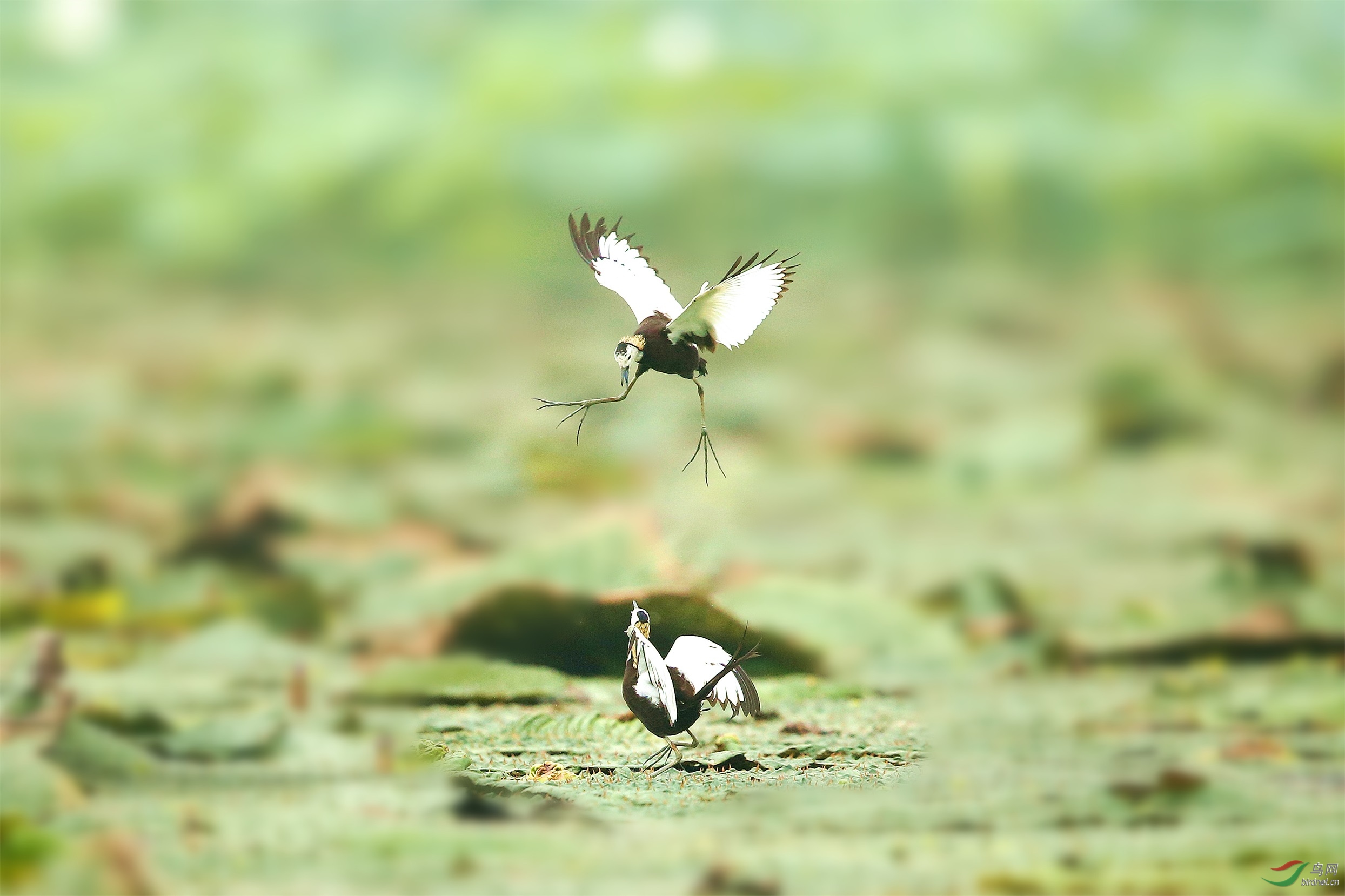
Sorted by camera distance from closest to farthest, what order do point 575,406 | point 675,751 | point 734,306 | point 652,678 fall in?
point 734,306
point 652,678
point 675,751
point 575,406

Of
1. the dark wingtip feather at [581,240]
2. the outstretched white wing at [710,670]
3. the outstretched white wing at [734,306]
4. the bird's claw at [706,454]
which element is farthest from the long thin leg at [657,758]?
the dark wingtip feather at [581,240]

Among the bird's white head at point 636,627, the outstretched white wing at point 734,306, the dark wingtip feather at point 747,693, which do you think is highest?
the outstretched white wing at point 734,306

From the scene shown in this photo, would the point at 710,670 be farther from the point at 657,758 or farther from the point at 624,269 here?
the point at 624,269

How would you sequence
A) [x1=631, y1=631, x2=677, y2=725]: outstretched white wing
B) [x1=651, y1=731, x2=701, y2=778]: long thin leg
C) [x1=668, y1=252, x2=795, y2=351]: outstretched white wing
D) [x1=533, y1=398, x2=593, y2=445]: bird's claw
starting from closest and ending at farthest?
[x1=668, y1=252, x2=795, y2=351]: outstretched white wing < [x1=631, y1=631, x2=677, y2=725]: outstretched white wing < [x1=651, y1=731, x2=701, y2=778]: long thin leg < [x1=533, y1=398, x2=593, y2=445]: bird's claw

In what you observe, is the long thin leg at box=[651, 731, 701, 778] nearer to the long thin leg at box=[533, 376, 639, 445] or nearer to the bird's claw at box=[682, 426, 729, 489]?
the bird's claw at box=[682, 426, 729, 489]

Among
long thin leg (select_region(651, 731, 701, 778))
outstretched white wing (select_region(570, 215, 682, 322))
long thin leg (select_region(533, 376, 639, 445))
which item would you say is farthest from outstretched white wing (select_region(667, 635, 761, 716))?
outstretched white wing (select_region(570, 215, 682, 322))

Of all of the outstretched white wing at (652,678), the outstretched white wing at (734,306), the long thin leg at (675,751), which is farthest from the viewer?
the long thin leg at (675,751)

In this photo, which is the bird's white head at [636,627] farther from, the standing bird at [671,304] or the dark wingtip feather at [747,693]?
the standing bird at [671,304]

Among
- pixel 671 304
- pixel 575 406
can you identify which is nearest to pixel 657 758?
pixel 575 406
